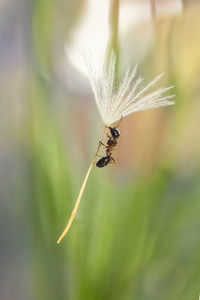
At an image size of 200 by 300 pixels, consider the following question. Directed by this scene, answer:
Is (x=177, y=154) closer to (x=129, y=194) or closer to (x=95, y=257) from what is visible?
(x=129, y=194)

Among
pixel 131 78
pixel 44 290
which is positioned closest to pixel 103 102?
pixel 131 78

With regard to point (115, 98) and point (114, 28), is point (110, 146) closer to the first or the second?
point (115, 98)

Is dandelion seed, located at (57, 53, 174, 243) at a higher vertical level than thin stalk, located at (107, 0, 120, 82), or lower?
lower

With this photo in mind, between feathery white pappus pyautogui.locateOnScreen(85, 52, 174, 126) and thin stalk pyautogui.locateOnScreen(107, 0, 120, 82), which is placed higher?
thin stalk pyautogui.locateOnScreen(107, 0, 120, 82)

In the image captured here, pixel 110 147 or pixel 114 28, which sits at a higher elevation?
pixel 114 28

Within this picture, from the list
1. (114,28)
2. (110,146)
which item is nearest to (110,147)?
(110,146)
